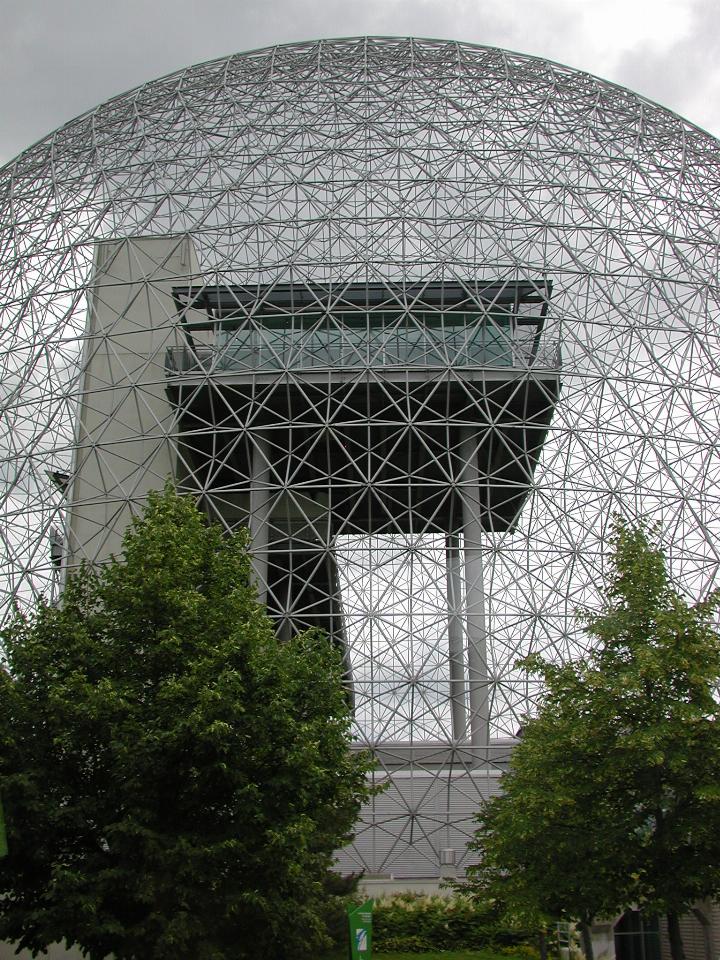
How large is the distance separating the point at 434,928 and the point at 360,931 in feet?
29.0

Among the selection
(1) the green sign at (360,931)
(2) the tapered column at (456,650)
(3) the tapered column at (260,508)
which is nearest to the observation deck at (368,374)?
(3) the tapered column at (260,508)

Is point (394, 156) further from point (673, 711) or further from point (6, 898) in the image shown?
point (6, 898)

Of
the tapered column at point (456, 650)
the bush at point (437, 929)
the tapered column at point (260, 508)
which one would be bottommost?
the bush at point (437, 929)

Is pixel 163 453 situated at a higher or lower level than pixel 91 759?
higher

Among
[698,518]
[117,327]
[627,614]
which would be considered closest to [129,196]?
[117,327]

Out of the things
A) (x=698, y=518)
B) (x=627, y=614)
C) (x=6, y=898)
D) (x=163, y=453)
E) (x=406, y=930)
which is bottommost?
(x=406, y=930)

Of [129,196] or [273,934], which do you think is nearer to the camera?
[273,934]

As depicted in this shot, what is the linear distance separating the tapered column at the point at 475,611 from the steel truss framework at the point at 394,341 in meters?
0.11

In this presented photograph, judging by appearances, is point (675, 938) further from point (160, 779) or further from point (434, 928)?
point (434, 928)

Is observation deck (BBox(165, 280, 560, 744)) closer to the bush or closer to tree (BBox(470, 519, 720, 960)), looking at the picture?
the bush

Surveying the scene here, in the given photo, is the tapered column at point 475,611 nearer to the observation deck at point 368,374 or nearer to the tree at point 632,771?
the observation deck at point 368,374

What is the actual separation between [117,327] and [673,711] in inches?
849

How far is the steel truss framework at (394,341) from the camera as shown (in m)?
24.2

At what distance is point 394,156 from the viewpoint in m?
28.9
